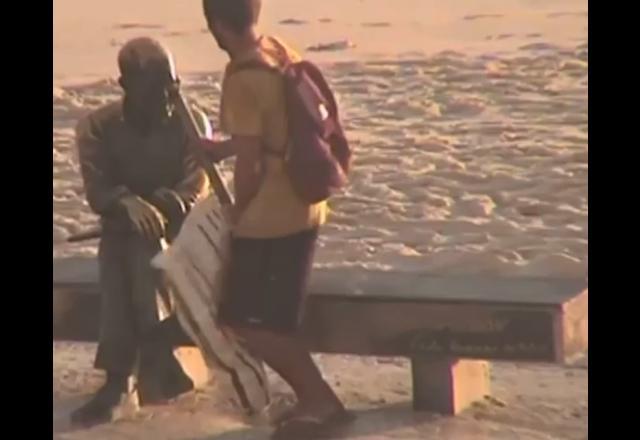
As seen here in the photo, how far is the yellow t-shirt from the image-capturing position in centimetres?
274

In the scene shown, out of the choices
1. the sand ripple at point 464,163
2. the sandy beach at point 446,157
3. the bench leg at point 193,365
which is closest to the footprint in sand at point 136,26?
Result: the sandy beach at point 446,157

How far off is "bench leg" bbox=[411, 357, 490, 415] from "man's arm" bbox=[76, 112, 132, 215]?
52 cm

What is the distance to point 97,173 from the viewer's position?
284 cm

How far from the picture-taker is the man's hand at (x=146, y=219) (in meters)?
2.81

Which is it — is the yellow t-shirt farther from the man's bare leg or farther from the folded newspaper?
the man's bare leg

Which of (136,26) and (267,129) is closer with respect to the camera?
(267,129)

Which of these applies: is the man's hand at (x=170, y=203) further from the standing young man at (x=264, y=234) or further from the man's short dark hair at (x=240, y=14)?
the man's short dark hair at (x=240, y=14)

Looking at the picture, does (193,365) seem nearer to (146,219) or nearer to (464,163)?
(146,219)

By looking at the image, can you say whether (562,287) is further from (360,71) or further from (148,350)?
(148,350)

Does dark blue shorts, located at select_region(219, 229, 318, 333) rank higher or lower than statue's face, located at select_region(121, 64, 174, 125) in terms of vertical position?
lower

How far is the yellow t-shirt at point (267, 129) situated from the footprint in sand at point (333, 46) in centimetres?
6

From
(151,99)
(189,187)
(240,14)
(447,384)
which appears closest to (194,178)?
(189,187)

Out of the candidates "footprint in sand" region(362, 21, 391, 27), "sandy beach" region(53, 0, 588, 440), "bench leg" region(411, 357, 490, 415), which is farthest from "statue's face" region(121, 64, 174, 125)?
"bench leg" region(411, 357, 490, 415)

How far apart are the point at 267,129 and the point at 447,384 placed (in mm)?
462
